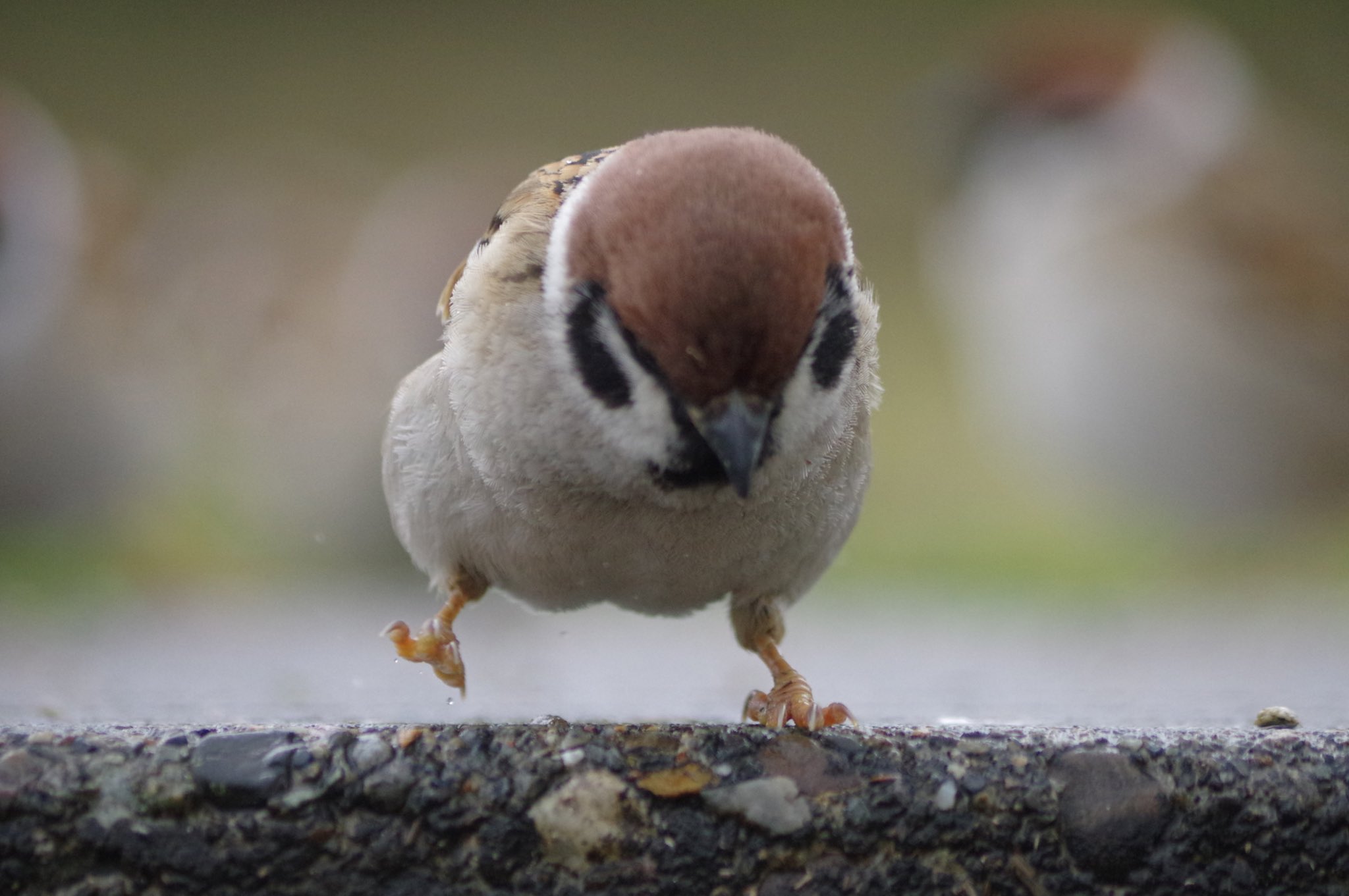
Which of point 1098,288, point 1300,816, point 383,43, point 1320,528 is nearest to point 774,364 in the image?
point 1300,816

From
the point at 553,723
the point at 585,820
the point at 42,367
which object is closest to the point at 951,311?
the point at 42,367

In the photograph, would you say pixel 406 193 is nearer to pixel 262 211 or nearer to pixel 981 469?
pixel 262 211

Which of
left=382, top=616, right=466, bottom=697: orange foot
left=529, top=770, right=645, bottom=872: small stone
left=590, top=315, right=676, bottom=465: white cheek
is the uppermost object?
left=590, top=315, right=676, bottom=465: white cheek

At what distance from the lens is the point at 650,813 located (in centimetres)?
149

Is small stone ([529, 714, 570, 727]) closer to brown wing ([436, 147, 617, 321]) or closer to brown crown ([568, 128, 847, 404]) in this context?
brown crown ([568, 128, 847, 404])

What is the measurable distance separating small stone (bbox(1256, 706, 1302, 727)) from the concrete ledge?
23 centimetres

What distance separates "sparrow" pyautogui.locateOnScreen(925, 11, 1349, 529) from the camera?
4.77 m

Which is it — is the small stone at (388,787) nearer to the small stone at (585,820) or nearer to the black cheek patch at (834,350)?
the small stone at (585,820)

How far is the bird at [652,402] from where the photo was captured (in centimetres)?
146

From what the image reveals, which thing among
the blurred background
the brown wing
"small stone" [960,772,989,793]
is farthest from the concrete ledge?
the blurred background

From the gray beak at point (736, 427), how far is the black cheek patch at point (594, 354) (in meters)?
0.13

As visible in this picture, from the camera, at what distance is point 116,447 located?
5.50 metres

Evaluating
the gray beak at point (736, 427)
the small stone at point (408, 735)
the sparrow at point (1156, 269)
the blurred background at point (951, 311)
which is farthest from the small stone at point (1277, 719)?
the sparrow at point (1156, 269)

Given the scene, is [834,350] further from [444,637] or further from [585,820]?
[444,637]
